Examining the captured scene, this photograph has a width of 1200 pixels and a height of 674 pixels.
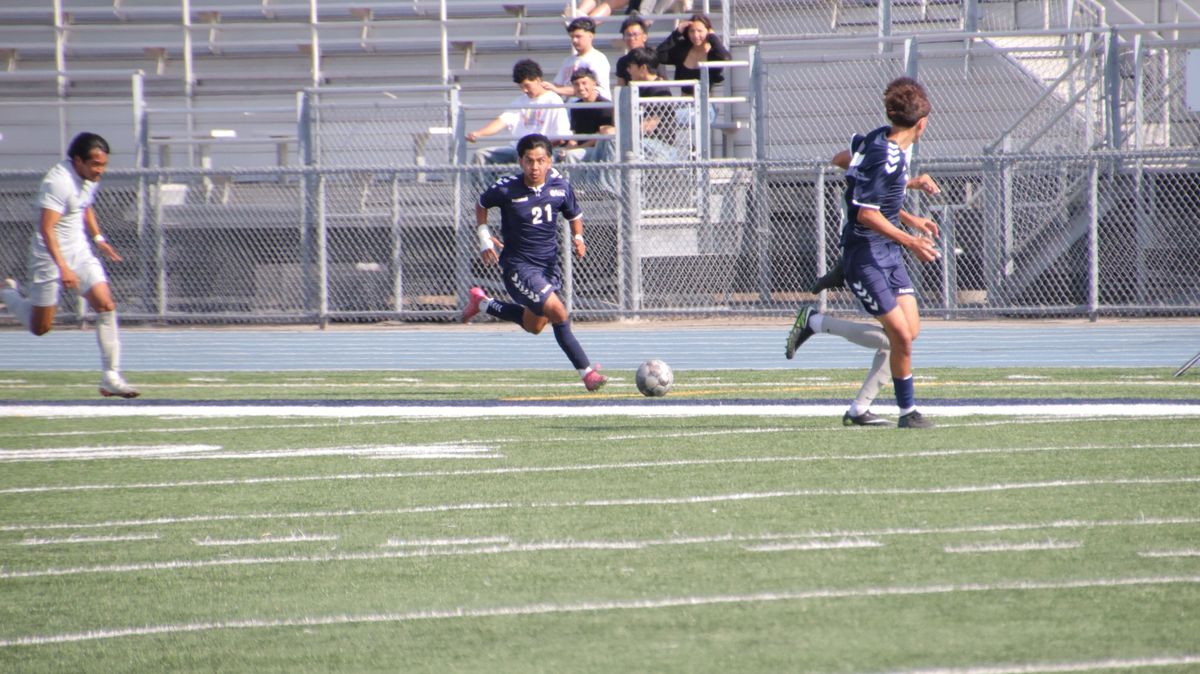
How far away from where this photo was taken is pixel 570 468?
7.42 meters

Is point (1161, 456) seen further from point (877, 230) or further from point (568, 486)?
point (568, 486)

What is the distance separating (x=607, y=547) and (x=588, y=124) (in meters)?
13.3

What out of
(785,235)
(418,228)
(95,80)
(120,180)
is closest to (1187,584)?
(785,235)

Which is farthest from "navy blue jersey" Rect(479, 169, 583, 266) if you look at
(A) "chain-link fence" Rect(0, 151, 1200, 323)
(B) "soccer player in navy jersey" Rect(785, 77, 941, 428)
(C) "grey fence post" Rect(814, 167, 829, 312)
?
(C) "grey fence post" Rect(814, 167, 829, 312)

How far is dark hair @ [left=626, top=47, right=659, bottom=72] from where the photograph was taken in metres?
18.3

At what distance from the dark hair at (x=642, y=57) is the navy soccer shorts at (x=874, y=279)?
1014 cm

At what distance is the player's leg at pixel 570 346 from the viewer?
11.1m

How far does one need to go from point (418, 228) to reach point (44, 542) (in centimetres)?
1242

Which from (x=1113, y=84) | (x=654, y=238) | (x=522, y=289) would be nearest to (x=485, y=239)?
(x=522, y=289)

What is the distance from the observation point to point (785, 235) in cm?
1759

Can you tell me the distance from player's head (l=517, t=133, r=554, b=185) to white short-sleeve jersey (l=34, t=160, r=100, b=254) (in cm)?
327

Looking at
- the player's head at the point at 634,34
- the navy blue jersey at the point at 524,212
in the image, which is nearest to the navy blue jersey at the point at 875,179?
the navy blue jersey at the point at 524,212

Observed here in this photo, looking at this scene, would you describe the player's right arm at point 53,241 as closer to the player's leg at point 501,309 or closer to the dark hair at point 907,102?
the player's leg at point 501,309

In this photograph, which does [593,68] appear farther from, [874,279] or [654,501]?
[654,501]
